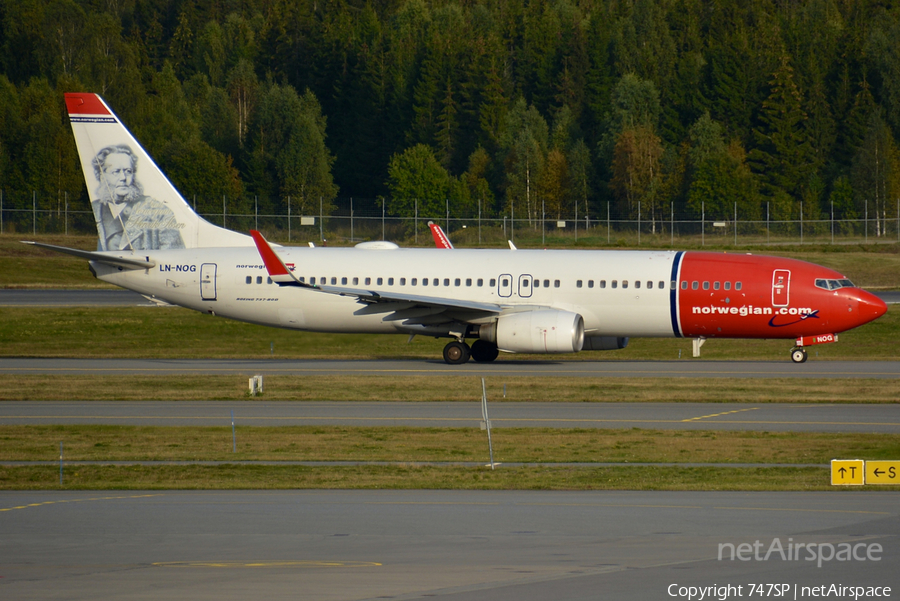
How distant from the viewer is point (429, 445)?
21.4m

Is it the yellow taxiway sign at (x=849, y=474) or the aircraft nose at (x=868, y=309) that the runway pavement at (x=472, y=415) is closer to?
the yellow taxiway sign at (x=849, y=474)

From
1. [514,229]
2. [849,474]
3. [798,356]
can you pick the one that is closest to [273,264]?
[798,356]

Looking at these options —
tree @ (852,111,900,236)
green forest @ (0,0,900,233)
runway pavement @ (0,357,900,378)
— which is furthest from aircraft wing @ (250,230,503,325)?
tree @ (852,111,900,236)

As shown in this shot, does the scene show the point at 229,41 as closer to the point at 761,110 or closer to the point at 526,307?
the point at 761,110

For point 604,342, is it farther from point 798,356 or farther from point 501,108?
point 501,108

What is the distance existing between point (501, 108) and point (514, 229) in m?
32.2

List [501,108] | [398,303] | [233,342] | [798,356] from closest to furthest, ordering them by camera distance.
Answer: [398,303] → [798,356] → [233,342] → [501,108]

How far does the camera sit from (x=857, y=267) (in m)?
66.9

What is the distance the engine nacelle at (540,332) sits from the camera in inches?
1313

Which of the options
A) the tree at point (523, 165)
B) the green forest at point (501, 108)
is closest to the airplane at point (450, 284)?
the green forest at point (501, 108)

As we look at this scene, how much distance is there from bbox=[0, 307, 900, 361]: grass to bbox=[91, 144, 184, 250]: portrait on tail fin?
4308 millimetres

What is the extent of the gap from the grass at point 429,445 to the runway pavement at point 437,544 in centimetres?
313

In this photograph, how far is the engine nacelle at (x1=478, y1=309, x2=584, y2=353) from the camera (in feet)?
109

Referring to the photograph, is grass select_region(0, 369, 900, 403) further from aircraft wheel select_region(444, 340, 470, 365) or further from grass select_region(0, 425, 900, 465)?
grass select_region(0, 425, 900, 465)
